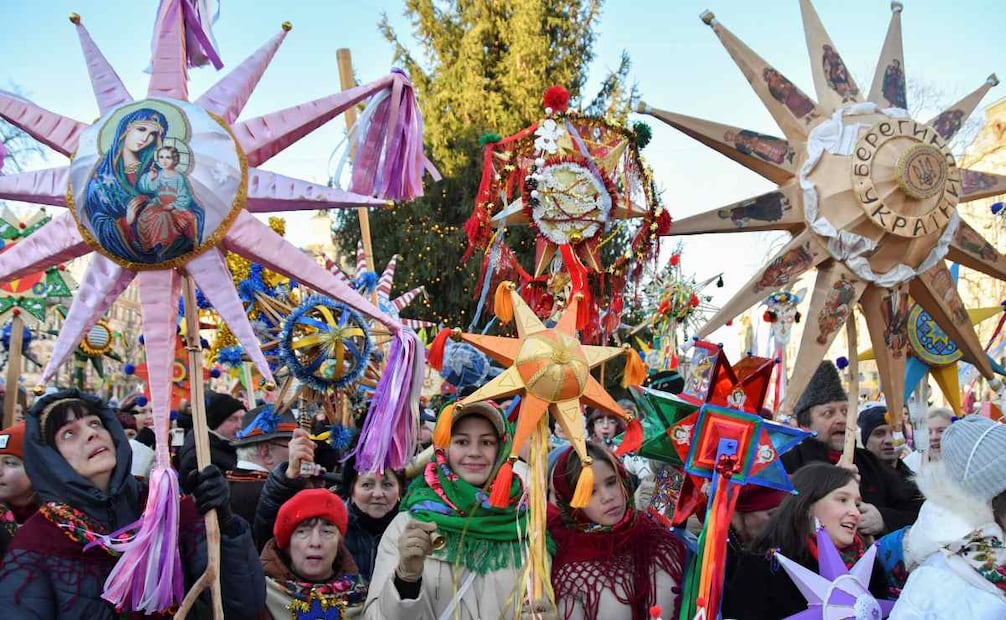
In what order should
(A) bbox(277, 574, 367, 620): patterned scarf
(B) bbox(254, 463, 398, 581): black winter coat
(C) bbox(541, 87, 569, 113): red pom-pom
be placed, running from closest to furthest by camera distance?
1. (A) bbox(277, 574, 367, 620): patterned scarf
2. (B) bbox(254, 463, 398, 581): black winter coat
3. (C) bbox(541, 87, 569, 113): red pom-pom

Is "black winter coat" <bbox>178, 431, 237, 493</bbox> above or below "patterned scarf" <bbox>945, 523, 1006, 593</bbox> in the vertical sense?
above

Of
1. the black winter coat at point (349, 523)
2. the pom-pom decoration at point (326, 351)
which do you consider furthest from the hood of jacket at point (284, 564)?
the pom-pom decoration at point (326, 351)

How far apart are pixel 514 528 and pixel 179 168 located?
1.65 metres

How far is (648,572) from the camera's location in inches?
128

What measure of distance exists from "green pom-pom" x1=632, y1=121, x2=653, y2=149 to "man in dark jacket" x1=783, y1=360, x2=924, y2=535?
167 cm

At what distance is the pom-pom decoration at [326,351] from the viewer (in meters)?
4.17

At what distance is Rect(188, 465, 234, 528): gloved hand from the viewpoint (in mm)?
3068

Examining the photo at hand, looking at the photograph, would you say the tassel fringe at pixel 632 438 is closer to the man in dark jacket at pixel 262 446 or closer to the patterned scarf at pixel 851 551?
the patterned scarf at pixel 851 551

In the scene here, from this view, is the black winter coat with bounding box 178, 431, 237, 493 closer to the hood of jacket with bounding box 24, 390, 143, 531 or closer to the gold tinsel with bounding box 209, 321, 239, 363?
the gold tinsel with bounding box 209, 321, 239, 363

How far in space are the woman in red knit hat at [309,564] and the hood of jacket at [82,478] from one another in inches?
23.1

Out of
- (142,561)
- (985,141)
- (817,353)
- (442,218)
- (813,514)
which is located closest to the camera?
(142,561)

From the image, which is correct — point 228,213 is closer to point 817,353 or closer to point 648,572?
point 648,572

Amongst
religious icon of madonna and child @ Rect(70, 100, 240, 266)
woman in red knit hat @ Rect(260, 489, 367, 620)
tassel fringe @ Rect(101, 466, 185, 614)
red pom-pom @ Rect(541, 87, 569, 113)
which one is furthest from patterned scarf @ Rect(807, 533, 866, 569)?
red pom-pom @ Rect(541, 87, 569, 113)

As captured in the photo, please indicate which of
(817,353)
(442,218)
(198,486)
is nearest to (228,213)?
(198,486)
